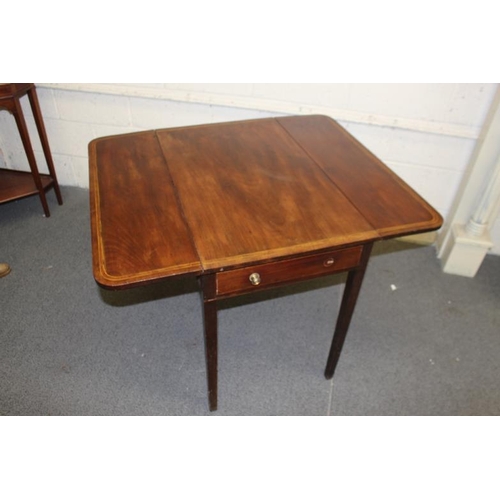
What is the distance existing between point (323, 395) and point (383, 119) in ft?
4.55

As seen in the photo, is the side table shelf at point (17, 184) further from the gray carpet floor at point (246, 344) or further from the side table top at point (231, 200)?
the side table top at point (231, 200)

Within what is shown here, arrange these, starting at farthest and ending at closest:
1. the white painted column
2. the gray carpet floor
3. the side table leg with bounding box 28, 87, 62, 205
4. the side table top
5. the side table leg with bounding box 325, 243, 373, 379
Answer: the side table leg with bounding box 28, 87, 62, 205 < the white painted column < the gray carpet floor < the side table leg with bounding box 325, 243, 373, 379 < the side table top

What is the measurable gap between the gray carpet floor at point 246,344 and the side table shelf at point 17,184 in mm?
241

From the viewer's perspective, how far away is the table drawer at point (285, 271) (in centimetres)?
114

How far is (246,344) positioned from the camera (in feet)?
5.89

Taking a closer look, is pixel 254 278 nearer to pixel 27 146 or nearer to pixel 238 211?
pixel 238 211

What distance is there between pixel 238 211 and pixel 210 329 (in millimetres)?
367

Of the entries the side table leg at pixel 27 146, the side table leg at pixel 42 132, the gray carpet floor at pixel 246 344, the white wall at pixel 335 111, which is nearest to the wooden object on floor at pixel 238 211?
the gray carpet floor at pixel 246 344

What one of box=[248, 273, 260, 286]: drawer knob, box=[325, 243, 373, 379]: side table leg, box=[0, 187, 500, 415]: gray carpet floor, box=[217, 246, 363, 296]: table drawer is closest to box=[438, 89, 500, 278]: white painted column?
box=[0, 187, 500, 415]: gray carpet floor

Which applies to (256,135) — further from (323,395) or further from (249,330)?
(323,395)

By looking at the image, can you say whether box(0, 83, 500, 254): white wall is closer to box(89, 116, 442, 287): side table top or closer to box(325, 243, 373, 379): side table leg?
box(89, 116, 442, 287): side table top

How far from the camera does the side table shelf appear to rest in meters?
2.24

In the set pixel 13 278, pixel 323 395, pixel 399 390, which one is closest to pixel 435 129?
pixel 399 390

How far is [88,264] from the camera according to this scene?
2098mm
